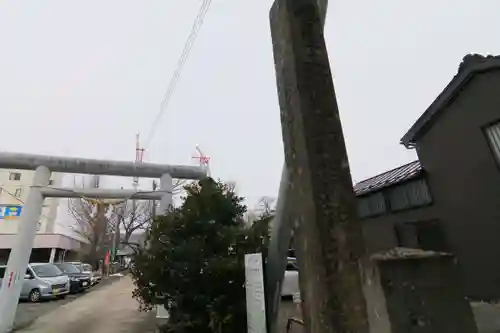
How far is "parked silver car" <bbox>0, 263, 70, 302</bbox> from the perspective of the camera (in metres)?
12.8

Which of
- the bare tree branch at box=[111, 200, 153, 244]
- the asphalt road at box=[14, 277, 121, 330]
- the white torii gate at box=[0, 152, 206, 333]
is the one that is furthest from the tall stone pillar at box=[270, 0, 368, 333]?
the bare tree branch at box=[111, 200, 153, 244]

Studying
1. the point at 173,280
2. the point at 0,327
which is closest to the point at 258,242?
the point at 173,280

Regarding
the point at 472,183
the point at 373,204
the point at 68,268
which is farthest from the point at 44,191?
the point at 68,268

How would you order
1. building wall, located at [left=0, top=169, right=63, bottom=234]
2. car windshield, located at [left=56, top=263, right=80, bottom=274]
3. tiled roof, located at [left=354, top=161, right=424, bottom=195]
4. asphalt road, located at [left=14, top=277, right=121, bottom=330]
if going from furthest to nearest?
building wall, located at [left=0, top=169, right=63, bottom=234] → car windshield, located at [left=56, top=263, right=80, bottom=274] → tiled roof, located at [left=354, top=161, right=424, bottom=195] → asphalt road, located at [left=14, top=277, right=121, bottom=330]

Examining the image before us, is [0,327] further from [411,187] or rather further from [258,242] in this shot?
[411,187]

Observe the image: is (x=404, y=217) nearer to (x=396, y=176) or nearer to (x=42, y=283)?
(x=396, y=176)

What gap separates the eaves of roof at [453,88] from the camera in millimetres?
7316

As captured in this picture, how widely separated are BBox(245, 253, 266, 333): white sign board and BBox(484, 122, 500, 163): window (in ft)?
20.0

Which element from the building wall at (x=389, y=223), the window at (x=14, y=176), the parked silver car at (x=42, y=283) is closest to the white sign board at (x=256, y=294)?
the building wall at (x=389, y=223)

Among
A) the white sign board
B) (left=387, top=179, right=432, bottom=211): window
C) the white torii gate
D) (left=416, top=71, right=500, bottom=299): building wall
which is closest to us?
the white sign board

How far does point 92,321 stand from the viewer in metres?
8.31

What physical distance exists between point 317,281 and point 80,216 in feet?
111

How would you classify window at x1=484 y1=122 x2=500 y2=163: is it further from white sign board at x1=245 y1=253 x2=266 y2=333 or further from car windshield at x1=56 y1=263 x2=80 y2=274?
car windshield at x1=56 y1=263 x2=80 y2=274

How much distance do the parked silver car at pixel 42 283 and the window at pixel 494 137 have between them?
1507 cm
